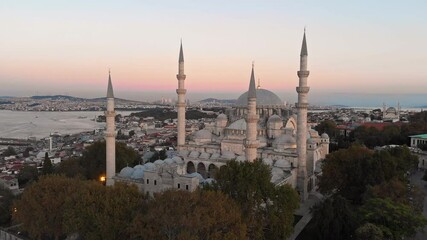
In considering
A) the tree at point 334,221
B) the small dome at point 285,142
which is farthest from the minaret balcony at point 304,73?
the tree at point 334,221

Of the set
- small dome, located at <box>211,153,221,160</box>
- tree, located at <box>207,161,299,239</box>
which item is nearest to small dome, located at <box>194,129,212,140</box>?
small dome, located at <box>211,153,221,160</box>

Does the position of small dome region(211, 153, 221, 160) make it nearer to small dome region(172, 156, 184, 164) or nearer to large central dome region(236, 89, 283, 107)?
small dome region(172, 156, 184, 164)

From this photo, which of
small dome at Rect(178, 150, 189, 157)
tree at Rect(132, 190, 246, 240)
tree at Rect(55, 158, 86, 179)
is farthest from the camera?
small dome at Rect(178, 150, 189, 157)

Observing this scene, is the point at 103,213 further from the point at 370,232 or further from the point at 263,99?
the point at 263,99

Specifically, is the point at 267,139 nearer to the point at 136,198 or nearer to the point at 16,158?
the point at 136,198

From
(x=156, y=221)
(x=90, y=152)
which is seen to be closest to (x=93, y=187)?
(x=156, y=221)

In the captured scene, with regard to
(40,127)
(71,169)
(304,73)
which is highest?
(304,73)

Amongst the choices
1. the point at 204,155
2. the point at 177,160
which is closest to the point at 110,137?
the point at 177,160
